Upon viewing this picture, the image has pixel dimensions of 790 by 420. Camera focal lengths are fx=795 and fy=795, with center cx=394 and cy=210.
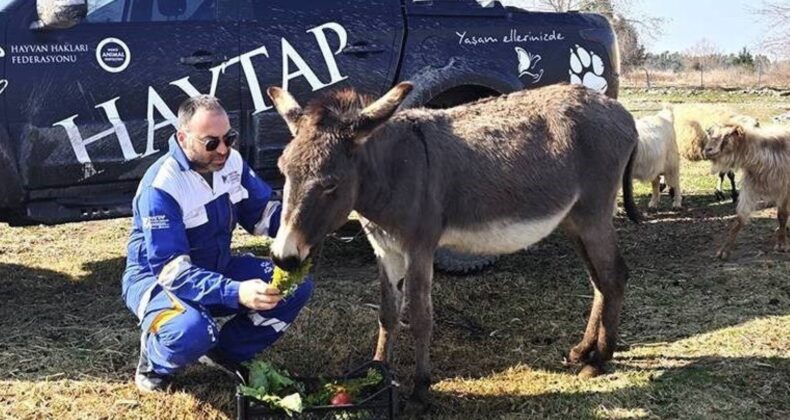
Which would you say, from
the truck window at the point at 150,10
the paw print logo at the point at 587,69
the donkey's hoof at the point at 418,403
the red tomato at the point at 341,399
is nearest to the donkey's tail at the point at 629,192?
the paw print logo at the point at 587,69

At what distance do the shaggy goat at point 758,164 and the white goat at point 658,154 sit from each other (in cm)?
166

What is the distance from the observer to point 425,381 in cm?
409

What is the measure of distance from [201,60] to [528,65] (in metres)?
2.58

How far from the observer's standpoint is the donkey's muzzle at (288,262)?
338 cm

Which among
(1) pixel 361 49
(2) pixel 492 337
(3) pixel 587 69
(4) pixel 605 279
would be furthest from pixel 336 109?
(3) pixel 587 69

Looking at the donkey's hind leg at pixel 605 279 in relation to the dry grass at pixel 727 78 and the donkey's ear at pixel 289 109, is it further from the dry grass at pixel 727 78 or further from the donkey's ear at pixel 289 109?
the dry grass at pixel 727 78

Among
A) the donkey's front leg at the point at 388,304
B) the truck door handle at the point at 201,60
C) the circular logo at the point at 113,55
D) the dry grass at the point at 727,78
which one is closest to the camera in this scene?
the donkey's front leg at the point at 388,304

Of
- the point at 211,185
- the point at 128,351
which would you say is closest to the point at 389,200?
the point at 211,185

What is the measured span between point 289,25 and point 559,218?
2.45m

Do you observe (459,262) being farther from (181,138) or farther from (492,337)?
(181,138)

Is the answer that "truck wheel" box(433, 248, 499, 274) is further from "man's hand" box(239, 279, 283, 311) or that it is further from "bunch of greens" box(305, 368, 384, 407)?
"man's hand" box(239, 279, 283, 311)

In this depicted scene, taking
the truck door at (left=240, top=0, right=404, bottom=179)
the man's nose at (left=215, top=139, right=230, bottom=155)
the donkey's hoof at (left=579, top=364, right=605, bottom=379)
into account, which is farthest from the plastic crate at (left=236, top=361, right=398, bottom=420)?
the truck door at (left=240, top=0, right=404, bottom=179)

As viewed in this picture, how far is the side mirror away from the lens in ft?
15.6

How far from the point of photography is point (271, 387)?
12.3ft
